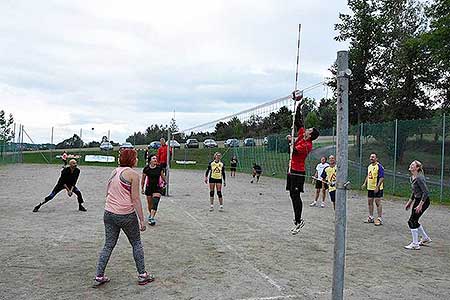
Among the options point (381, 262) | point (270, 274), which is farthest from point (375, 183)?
point (270, 274)

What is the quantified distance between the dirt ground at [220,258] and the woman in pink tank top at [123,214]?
27 centimetres

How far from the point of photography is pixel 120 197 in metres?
6.54

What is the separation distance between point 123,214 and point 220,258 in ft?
7.82

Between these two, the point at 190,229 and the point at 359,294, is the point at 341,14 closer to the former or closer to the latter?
the point at 190,229

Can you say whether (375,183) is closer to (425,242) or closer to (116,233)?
(425,242)

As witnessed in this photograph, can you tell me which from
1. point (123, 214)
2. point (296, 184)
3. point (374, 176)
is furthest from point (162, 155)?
point (123, 214)

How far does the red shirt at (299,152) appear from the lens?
819cm

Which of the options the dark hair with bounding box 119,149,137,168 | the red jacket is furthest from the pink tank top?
the red jacket

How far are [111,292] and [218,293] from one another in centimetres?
138

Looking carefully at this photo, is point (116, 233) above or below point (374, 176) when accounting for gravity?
below

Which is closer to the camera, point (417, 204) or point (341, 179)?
point (341, 179)

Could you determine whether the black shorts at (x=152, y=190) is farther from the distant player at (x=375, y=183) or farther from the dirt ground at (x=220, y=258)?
the distant player at (x=375, y=183)

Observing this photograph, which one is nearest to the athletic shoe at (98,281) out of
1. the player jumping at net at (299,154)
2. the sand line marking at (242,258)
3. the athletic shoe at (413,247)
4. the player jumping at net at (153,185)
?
the sand line marking at (242,258)

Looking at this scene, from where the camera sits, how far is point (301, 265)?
7.90 meters
